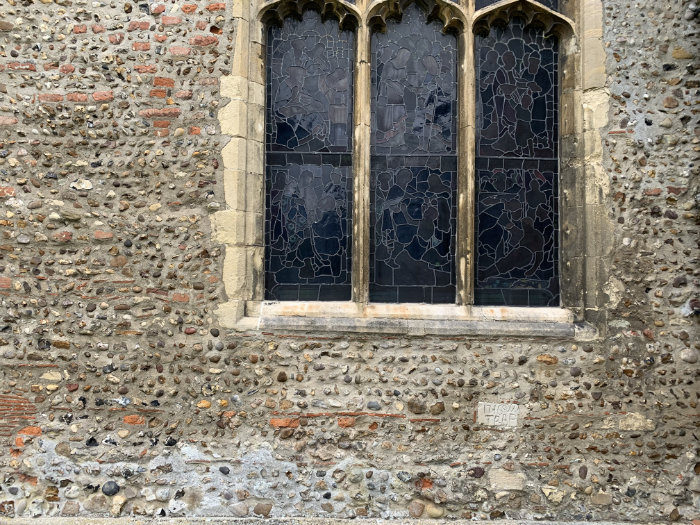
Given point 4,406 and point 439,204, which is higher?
point 439,204

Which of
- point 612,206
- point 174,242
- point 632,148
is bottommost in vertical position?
point 174,242

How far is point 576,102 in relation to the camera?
4.05m

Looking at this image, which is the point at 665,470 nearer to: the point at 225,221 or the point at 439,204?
the point at 439,204

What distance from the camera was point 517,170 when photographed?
13.6ft

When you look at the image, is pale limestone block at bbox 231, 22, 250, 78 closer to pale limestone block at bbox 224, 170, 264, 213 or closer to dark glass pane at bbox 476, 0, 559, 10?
pale limestone block at bbox 224, 170, 264, 213

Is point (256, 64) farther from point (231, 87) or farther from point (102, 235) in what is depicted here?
point (102, 235)

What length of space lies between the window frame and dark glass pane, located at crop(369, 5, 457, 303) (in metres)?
0.09

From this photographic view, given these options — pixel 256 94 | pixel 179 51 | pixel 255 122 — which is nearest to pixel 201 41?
pixel 179 51

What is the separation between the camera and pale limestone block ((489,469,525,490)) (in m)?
3.78

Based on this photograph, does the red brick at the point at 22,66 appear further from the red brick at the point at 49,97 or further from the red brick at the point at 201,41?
the red brick at the point at 201,41

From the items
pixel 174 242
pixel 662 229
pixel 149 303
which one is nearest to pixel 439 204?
pixel 662 229

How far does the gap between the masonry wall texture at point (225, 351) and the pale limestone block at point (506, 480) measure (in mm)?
15

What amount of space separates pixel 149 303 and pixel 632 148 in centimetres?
374

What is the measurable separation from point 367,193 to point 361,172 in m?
0.17
